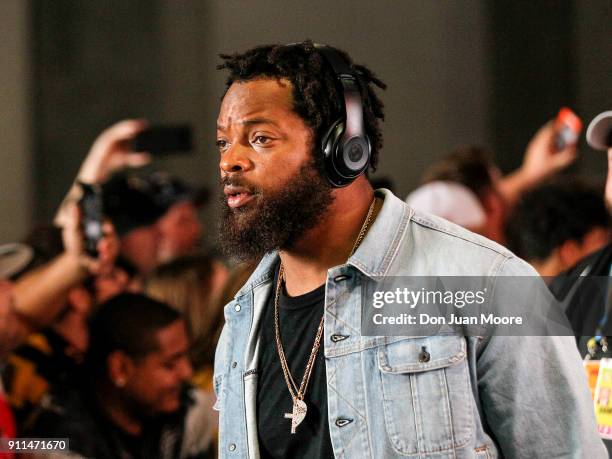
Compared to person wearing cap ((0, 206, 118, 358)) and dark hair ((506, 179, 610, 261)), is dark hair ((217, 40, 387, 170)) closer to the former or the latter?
dark hair ((506, 179, 610, 261))

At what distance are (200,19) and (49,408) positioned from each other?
267cm

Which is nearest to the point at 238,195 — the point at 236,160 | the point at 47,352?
the point at 236,160

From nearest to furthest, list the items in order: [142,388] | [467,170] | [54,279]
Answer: [142,388] → [54,279] → [467,170]

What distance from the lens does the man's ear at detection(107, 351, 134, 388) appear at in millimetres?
3078

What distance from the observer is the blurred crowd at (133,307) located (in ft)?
9.55

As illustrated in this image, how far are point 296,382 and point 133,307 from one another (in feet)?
5.09

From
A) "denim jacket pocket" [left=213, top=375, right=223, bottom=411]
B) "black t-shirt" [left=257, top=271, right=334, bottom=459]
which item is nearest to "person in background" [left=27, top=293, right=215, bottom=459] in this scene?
"denim jacket pocket" [left=213, top=375, right=223, bottom=411]

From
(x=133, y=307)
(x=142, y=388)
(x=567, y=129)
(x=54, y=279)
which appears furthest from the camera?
(x=567, y=129)

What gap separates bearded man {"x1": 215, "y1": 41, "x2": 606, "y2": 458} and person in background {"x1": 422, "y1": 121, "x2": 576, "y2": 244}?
6.82 ft

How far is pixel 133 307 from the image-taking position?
3162mm

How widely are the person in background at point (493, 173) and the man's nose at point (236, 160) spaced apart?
7.28 feet

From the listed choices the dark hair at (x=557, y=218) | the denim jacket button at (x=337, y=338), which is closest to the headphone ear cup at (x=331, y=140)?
the denim jacket button at (x=337, y=338)

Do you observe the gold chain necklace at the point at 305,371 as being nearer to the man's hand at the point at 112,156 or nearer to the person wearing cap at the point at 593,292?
the person wearing cap at the point at 593,292

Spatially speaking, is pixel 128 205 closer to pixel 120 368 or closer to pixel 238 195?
pixel 120 368
